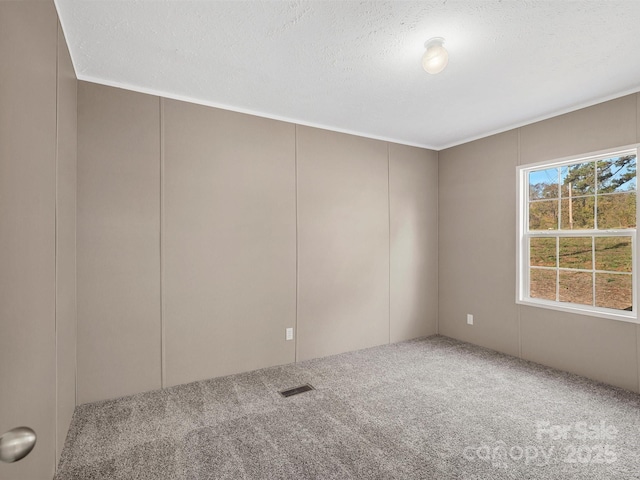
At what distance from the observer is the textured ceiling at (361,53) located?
6.13 ft

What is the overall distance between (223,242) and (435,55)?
89.4 inches

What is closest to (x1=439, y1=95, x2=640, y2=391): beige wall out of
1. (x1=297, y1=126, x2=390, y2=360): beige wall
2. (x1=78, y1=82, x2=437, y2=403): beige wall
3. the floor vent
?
(x1=78, y1=82, x2=437, y2=403): beige wall

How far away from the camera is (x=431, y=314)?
4.57 m

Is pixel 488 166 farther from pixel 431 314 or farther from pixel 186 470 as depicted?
pixel 186 470

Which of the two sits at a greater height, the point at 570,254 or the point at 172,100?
the point at 172,100

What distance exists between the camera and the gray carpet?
6.22 feet

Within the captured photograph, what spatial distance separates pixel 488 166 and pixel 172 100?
348 cm

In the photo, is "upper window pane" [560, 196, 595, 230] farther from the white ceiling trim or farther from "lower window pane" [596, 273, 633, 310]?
the white ceiling trim

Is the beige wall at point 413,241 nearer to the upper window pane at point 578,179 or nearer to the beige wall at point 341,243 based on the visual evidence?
the beige wall at point 341,243

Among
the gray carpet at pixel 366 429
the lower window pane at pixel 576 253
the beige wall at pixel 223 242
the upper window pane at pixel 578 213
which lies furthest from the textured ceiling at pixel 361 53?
the gray carpet at pixel 366 429

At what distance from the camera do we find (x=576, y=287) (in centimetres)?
332

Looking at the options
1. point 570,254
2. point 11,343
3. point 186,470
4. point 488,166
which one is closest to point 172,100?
point 11,343

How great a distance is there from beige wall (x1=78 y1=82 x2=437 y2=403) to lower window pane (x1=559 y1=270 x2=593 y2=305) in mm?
1622

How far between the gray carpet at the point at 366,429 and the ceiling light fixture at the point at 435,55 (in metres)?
2.41
